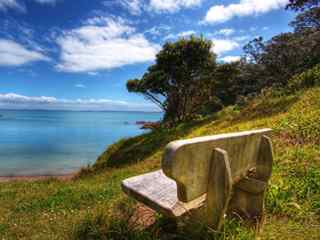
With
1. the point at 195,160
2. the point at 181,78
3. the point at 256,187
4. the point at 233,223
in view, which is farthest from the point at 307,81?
the point at 195,160

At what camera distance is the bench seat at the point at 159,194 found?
1936mm

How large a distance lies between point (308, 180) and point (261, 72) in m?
24.8

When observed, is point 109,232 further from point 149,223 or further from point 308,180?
point 308,180

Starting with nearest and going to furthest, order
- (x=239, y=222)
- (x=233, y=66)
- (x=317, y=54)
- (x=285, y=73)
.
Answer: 1. (x=239, y=222)
2. (x=233, y=66)
3. (x=317, y=54)
4. (x=285, y=73)

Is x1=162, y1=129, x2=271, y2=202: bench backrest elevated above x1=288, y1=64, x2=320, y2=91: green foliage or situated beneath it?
situated beneath

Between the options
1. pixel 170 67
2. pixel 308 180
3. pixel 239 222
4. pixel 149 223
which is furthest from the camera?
pixel 170 67

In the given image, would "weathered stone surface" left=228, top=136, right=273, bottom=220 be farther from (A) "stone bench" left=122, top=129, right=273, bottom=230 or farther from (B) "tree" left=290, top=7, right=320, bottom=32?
(B) "tree" left=290, top=7, right=320, bottom=32

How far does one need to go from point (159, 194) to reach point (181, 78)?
13355 millimetres

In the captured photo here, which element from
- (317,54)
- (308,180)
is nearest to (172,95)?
(317,54)

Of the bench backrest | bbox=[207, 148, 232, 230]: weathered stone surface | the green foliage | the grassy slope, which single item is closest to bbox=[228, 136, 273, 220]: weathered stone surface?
the grassy slope

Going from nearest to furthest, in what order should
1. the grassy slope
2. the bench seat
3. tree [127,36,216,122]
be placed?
the bench seat → the grassy slope → tree [127,36,216,122]

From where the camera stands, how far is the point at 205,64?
47.3ft

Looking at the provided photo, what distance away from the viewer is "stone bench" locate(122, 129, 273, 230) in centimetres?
152

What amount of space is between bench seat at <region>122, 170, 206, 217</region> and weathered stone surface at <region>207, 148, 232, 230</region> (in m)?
0.21
